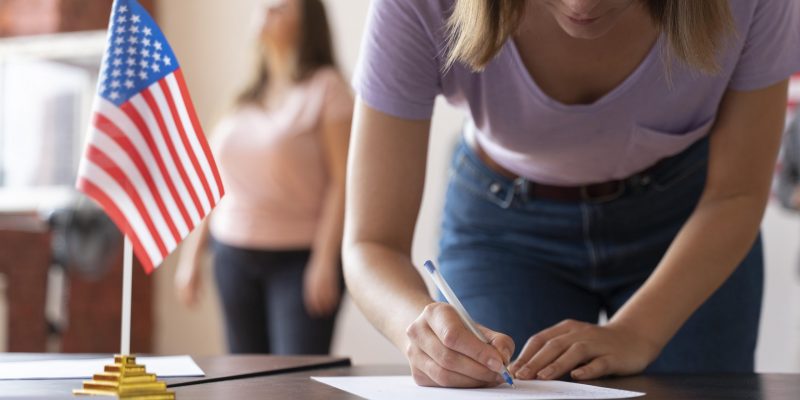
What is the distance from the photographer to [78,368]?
1090 millimetres

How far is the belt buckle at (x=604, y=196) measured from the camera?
1.31 metres

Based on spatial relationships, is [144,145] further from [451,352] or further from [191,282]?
[191,282]

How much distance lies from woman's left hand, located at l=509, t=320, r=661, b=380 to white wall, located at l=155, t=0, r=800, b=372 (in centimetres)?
248

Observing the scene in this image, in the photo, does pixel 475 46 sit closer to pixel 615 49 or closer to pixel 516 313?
pixel 615 49

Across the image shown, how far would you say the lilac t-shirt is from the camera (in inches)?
43.4

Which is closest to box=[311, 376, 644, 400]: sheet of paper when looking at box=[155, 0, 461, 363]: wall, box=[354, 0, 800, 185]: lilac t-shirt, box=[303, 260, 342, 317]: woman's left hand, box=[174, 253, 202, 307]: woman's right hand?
box=[354, 0, 800, 185]: lilac t-shirt

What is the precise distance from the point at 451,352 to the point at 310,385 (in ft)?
0.45

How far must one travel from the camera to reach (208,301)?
4691 millimetres

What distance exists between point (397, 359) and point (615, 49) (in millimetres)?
3173

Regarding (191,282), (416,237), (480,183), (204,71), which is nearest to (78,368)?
(480,183)

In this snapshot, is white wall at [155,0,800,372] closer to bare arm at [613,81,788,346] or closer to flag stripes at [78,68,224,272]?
bare arm at [613,81,788,346]

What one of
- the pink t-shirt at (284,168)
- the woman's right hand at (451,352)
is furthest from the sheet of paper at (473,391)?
the pink t-shirt at (284,168)

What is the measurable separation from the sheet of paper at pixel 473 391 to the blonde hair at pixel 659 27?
336mm

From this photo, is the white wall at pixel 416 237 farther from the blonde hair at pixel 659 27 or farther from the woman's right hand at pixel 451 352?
the woman's right hand at pixel 451 352
